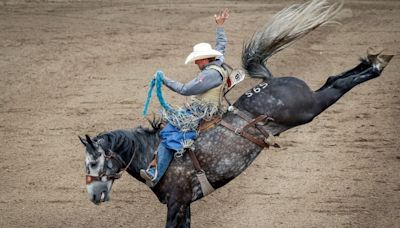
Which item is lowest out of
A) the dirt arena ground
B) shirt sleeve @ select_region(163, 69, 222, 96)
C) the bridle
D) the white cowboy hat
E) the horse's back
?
the dirt arena ground

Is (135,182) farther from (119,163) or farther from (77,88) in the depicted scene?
(77,88)

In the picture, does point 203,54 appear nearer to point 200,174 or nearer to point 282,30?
point 282,30

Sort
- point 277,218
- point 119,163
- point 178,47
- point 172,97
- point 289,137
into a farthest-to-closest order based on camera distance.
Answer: point 178,47
point 172,97
point 289,137
point 277,218
point 119,163

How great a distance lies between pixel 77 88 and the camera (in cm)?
1434

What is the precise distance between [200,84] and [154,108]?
17.2 feet

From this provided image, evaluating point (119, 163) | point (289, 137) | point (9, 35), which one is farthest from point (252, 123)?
point (9, 35)

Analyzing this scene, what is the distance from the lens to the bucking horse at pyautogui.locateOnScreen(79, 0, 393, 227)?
809 cm

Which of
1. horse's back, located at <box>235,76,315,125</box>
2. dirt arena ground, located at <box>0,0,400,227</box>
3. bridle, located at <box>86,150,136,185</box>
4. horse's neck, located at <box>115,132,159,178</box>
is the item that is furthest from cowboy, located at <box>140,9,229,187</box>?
dirt arena ground, located at <box>0,0,400,227</box>

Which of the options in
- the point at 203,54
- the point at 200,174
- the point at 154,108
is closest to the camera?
the point at 203,54

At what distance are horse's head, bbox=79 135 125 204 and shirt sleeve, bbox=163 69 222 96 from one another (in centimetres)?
97

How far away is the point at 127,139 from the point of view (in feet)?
26.7

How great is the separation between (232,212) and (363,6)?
1174 centimetres

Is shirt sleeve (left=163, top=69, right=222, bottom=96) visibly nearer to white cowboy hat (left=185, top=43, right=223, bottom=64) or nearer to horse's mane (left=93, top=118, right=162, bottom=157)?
white cowboy hat (left=185, top=43, right=223, bottom=64)

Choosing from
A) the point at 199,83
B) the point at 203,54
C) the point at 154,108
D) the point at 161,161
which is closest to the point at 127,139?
the point at 161,161
